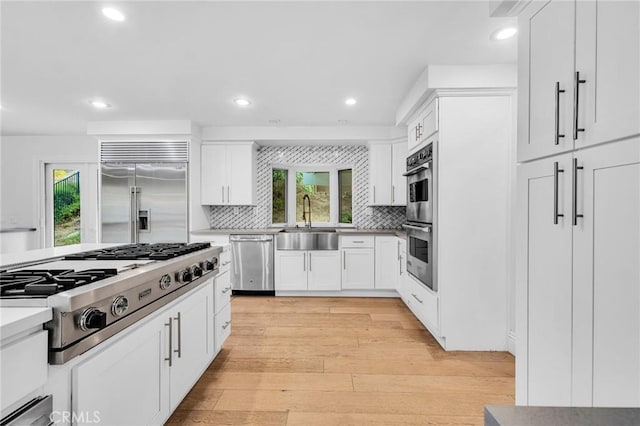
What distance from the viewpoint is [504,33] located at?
2.19m

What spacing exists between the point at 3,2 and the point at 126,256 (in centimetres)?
167

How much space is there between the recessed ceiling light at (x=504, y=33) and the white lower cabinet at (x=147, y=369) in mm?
2608

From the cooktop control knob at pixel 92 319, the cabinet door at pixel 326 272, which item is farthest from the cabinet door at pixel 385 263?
the cooktop control knob at pixel 92 319

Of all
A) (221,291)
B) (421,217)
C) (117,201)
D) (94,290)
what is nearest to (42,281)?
(94,290)

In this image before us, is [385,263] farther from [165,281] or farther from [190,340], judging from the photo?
[165,281]

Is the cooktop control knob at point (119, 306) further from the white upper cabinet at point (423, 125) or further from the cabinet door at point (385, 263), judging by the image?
the cabinet door at point (385, 263)

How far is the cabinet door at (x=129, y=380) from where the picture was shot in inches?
40.9

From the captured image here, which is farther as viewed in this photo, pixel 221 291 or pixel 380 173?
pixel 380 173

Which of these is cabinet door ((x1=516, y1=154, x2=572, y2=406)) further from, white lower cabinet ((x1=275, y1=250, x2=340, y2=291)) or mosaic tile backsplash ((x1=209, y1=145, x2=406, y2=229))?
mosaic tile backsplash ((x1=209, y1=145, x2=406, y2=229))

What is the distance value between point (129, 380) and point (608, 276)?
1715 millimetres

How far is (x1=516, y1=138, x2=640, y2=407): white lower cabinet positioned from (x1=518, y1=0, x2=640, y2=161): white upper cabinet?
70mm

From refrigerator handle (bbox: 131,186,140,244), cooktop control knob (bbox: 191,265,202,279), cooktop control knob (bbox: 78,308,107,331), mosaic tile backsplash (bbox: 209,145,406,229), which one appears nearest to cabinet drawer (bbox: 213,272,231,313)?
cooktop control knob (bbox: 191,265,202,279)

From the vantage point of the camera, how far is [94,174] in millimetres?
5285

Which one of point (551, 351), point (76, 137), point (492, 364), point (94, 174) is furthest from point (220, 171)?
point (551, 351)
